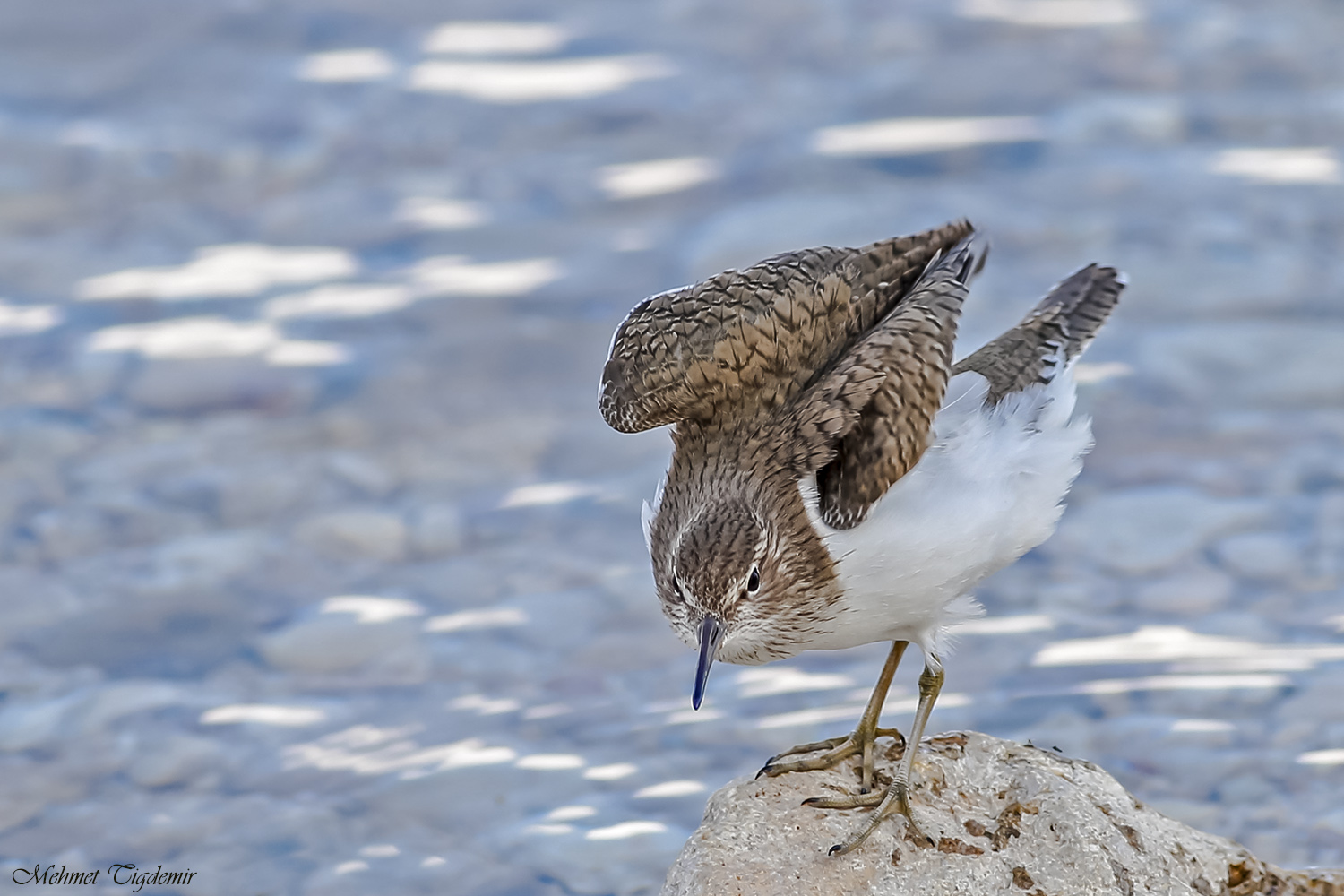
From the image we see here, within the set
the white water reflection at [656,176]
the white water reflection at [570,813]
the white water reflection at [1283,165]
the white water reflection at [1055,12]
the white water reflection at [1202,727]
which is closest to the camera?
the white water reflection at [570,813]

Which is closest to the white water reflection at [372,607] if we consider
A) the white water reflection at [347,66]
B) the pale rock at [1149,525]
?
the pale rock at [1149,525]

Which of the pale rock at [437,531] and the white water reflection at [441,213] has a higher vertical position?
the white water reflection at [441,213]

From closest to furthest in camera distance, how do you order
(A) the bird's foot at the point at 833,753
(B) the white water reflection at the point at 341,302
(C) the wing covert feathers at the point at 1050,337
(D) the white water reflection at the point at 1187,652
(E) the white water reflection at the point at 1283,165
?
(A) the bird's foot at the point at 833,753 < (C) the wing covert feathers at the point at 1050,337 < (D) the white water reflection at the point at 1187,652 < (B) the white water reflection at the point at 341,302 < (E) the white water reflection at the point at 1283,165

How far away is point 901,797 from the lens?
5.29 meters

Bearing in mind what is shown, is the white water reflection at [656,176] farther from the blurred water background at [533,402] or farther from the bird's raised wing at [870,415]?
the bird's raised wing at [870,415]

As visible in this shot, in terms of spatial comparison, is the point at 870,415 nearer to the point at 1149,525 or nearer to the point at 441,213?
the point at 1149,525

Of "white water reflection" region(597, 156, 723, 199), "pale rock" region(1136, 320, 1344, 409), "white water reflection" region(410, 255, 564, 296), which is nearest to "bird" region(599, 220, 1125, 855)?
"pale rock" region(1136, 320, 1344, 409)

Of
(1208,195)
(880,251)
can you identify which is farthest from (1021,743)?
(1208,195)

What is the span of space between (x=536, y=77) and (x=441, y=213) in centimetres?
150

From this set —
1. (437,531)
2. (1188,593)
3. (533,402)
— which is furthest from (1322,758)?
(533,402)

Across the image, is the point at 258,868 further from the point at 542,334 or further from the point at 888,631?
the point at 542,334

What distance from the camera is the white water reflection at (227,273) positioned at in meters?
9.70

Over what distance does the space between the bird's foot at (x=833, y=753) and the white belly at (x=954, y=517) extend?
452 millimetres

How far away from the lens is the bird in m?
5.04
